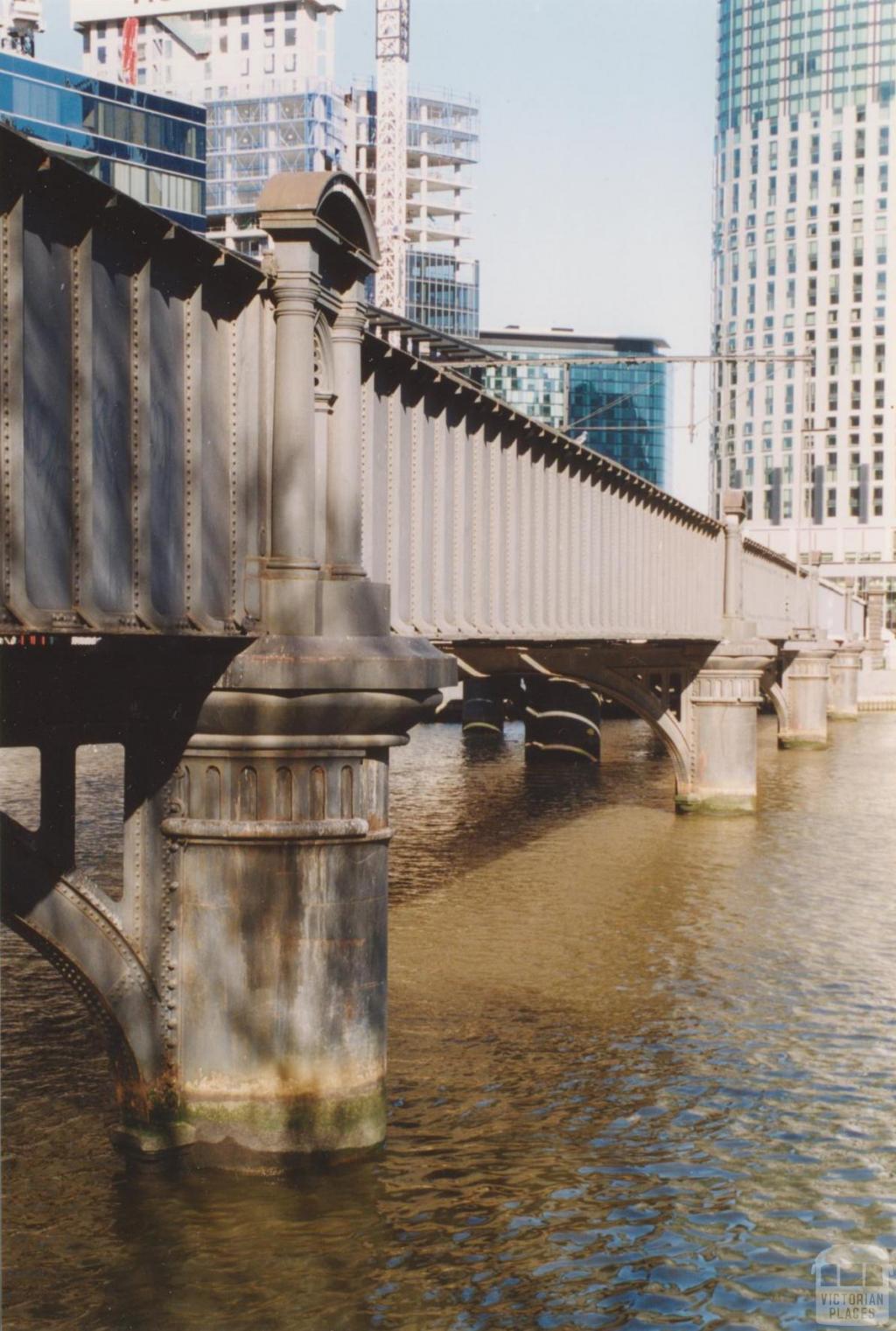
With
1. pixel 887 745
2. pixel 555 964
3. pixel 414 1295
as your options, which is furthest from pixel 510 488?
pixel 887 745

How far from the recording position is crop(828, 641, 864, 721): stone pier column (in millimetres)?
79812

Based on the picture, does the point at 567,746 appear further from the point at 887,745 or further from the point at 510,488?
the point at 510,488

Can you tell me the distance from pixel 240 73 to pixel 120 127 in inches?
2543

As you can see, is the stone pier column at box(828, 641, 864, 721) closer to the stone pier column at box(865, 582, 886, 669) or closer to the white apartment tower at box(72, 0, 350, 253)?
the stone pier column at box(865, 582, 886, 669)

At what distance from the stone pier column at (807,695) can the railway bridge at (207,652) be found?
4964cm

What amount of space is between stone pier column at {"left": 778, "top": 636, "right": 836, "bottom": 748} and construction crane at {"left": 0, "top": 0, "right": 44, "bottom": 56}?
286ft

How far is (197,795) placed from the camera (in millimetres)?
11891

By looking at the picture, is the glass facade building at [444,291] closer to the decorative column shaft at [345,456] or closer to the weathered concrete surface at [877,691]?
the weathered concrete surface at [877,691]

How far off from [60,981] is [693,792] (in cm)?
2001

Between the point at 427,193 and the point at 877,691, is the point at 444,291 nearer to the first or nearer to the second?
the point at 427,193

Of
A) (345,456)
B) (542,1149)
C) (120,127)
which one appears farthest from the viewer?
(120,127)

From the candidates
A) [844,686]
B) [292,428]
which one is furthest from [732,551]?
[844,686]

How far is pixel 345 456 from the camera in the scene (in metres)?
12.6

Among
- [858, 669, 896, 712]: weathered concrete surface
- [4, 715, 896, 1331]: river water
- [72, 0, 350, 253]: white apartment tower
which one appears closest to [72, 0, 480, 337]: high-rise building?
[72, 0, 350, 253]: white apartment tower
